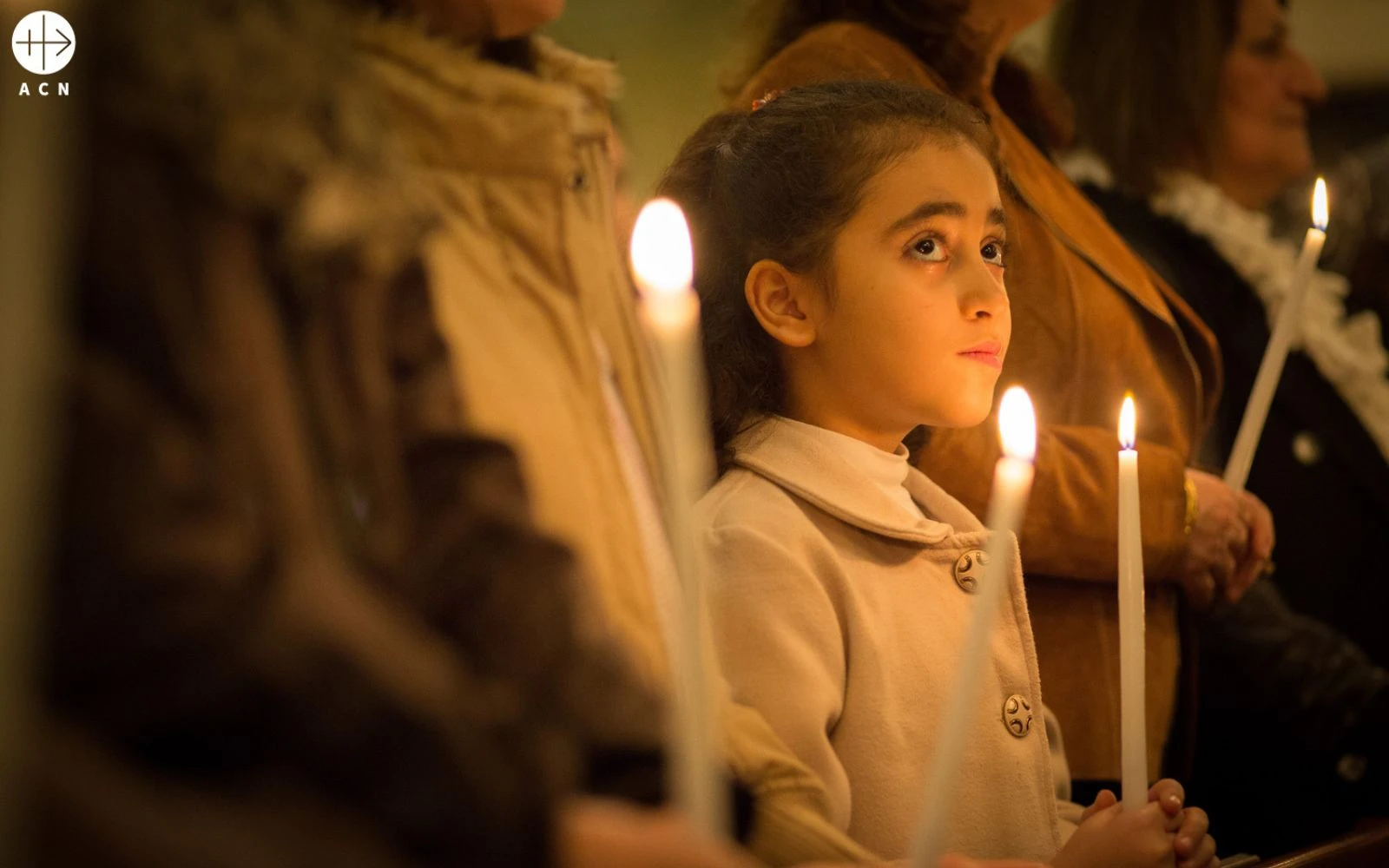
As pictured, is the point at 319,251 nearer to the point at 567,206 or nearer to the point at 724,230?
the point at 567,206

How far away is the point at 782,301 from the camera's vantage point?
2.92 feet

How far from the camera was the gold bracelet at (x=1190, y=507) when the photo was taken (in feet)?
3.65

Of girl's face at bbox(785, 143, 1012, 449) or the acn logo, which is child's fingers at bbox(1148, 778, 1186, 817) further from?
the acn logo

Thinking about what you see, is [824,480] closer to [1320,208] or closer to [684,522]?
[684,522]

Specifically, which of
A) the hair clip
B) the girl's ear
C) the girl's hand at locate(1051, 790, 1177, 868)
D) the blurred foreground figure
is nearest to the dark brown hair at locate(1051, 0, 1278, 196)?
the hair clip

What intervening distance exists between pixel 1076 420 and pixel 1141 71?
2.05 ft

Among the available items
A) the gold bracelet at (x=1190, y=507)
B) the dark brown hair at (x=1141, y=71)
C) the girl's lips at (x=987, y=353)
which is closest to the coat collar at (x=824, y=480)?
the girl's lips at (x=987, y=353)

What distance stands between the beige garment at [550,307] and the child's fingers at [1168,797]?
26cm

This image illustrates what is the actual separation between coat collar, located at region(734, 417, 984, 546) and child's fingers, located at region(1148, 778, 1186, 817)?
21 cm

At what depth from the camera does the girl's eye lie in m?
0.86

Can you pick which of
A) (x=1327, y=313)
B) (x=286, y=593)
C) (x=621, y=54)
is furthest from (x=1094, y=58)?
(x=286, y=593)

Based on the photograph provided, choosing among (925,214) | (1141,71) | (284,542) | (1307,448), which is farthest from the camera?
(1141,71)

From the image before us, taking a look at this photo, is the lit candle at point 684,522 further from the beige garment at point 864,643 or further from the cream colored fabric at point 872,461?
the cream colored fabric at point 872,461

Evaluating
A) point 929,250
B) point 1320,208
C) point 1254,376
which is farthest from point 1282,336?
point 929,250
